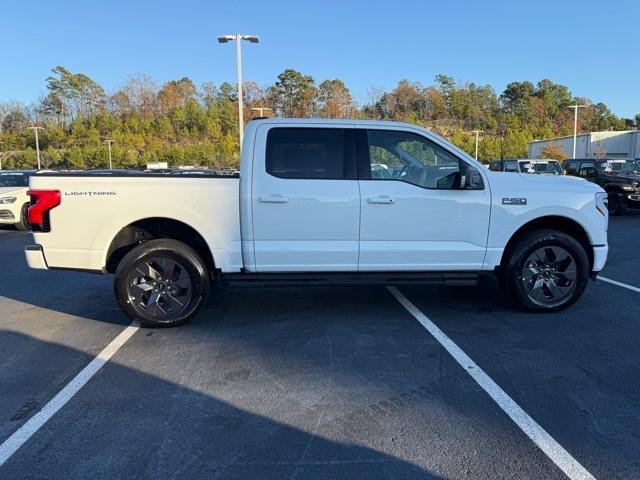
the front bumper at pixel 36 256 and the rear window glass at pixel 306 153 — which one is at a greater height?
the rear window glass at pixel 306 153

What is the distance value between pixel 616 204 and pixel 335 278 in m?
14.0

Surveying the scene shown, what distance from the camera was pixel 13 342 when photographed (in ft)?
15.7

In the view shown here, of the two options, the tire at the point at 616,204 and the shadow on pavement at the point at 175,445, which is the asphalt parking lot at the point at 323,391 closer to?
the shadow on pavement at the point at 175,445

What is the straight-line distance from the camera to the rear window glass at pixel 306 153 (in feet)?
16.6

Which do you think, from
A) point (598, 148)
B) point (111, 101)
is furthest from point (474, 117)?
point (111, 101)

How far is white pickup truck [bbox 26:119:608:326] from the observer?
4.94m

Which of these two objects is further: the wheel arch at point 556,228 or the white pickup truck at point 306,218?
the wheel arch at point 556,228

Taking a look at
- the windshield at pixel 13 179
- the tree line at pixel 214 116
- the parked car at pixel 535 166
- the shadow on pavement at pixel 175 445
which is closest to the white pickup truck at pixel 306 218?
the shadow on pavement at pixel 175 445

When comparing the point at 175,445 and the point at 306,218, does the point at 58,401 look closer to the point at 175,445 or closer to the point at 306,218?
the point at 175,445

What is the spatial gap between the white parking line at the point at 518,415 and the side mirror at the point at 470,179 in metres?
1.46

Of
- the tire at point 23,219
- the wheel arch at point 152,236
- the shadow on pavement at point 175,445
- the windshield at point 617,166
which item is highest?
the windshield at point 617,166

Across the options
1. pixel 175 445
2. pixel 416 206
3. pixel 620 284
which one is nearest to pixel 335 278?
pixel 416 206

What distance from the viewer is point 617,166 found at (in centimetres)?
1839

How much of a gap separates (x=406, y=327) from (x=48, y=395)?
3.19m
